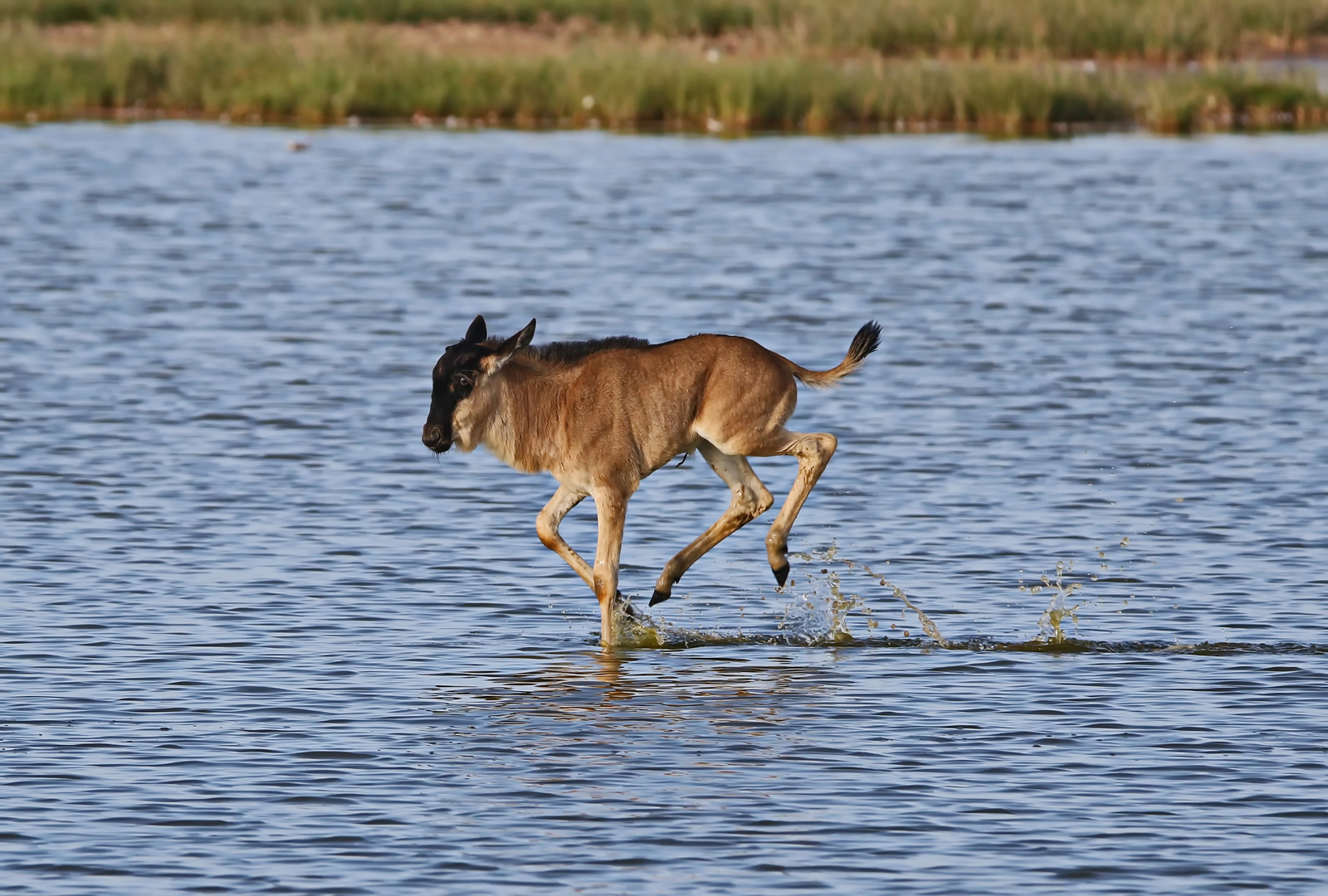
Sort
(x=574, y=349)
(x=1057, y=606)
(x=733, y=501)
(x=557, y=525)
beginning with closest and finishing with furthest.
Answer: (x=557, y=525), (x=574, y=349), (x=733, y=501), (x=1057, y=606)

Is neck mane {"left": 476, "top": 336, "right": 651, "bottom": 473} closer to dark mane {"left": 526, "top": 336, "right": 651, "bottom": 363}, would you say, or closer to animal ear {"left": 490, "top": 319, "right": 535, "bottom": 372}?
dark mane {"left": 526, "top": 336, "right": 651, "bottom": 363}

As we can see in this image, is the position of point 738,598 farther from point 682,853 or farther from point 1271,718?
point 682,853

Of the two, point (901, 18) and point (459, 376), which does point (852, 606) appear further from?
point (901, 18)

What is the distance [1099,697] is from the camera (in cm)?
1094

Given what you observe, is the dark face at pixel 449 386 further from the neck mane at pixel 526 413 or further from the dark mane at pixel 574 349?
the dark mane at pixel 574 349

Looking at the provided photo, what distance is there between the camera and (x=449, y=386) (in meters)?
11.5

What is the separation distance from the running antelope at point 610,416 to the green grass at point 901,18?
3724 cm

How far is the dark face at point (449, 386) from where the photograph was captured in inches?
453

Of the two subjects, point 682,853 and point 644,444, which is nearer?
point 682,853

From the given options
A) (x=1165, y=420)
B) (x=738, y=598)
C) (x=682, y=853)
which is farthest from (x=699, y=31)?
(x=682, y=853)

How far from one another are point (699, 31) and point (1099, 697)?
4294 cm

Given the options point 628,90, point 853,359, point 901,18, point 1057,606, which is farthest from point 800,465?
point 901,18

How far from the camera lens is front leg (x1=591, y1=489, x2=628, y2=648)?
11.7m

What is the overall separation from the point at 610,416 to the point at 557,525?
62 centimetres
